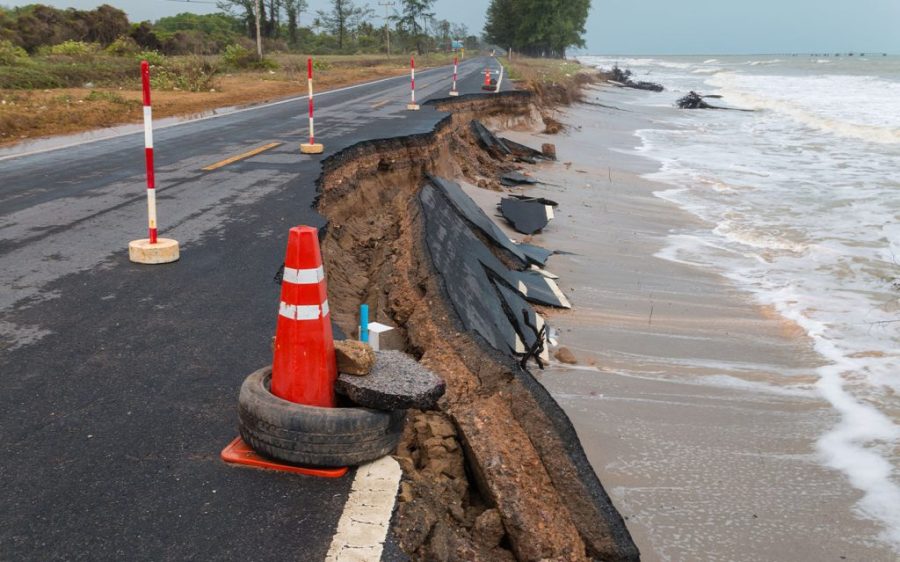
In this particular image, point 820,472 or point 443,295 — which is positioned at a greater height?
point 443,295

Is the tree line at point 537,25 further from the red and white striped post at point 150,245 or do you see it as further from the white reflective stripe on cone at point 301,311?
the white reflective stripe on cone at point 301,311

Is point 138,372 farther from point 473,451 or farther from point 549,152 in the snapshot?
point 549,152

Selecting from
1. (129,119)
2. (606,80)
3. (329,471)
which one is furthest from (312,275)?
(606,80)

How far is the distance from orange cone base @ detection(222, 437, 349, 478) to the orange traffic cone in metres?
0.27

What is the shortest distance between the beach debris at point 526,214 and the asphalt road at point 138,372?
351 centimetres

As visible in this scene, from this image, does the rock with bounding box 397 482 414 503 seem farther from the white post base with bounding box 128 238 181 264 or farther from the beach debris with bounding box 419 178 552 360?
the white post base with bounding box 128 238 181 264

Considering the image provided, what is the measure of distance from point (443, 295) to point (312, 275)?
8.50 feet

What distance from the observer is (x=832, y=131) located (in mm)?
26188

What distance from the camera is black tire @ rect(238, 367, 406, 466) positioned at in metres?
2.92

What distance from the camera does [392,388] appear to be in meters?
3.05

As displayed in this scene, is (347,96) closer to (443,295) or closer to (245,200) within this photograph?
(245,200)

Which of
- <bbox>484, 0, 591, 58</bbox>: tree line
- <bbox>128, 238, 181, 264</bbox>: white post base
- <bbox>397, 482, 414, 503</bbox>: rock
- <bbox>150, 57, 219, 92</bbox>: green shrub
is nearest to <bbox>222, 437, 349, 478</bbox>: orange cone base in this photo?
<bbox>397, 482, 414, 503</bbox>: rock

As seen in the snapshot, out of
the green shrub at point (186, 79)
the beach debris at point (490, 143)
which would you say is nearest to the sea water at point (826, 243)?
the beach debris at point (490, 143)

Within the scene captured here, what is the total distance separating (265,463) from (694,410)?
3.60 meters
